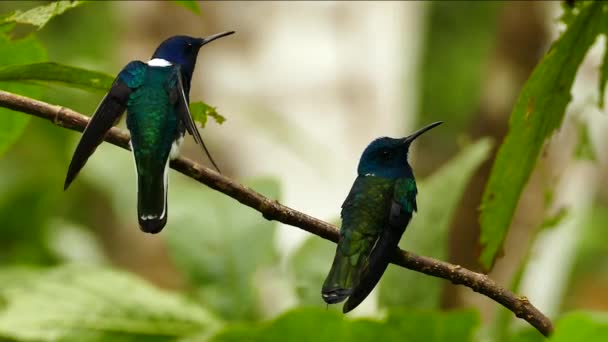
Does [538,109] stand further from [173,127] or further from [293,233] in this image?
[293,233]

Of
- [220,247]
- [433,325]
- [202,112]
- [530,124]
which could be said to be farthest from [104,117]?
[220,247]

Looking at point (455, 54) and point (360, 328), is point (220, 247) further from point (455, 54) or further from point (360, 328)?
point (455, 54)

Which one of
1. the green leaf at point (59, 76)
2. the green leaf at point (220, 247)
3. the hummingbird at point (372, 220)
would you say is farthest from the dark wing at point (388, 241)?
the green leaf at point (220, 247)

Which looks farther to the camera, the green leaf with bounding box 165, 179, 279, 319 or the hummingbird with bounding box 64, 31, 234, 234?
the green leaf with bounding box 165, 179, 279, 319

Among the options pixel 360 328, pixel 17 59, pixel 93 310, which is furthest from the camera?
pixel 93 310

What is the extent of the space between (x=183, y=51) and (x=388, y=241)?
0.22 meters

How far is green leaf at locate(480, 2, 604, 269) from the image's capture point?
105 cm

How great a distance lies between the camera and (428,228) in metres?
1.54

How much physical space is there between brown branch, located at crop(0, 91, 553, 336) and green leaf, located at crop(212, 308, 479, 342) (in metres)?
0.49

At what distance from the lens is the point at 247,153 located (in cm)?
328

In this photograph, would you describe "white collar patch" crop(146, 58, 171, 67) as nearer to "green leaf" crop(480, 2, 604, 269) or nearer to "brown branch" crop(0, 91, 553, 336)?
"brown branch" crop(0, 91, 553, 336)

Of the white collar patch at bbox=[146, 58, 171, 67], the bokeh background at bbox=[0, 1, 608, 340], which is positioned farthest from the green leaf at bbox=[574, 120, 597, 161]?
the white collar patch at bbox=[146, 58, 171, 67]

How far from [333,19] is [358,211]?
9.22 feet

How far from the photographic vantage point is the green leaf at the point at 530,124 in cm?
105
